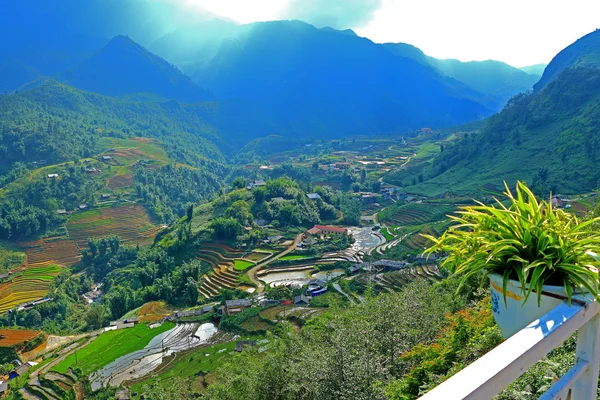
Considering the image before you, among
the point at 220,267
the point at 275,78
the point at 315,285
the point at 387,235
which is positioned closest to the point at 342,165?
the point at 387,235

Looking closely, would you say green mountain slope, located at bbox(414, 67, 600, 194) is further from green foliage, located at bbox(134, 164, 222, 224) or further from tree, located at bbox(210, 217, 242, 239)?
green foliage, located at bbox(134, 164, 222, 224)

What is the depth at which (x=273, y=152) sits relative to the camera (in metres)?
111

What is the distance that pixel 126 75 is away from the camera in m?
156

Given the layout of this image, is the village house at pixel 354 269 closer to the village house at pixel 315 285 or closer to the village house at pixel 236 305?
the village house at pixel 315 285

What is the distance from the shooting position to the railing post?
159 centimetres

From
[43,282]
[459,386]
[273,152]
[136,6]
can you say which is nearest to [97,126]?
[273,152]

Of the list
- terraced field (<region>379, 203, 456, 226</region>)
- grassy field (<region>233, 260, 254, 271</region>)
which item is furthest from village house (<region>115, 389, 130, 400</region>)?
terraced field (<region>379, 203, 456, 226</region>)

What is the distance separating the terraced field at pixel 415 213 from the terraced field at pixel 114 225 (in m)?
29.9

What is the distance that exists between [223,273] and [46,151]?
52677mm

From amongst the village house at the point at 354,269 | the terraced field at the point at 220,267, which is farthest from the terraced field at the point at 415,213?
the terraced field at the point at 220,267

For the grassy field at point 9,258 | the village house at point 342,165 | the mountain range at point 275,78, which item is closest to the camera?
the grassy field at point 9,258

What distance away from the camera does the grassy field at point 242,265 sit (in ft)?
104

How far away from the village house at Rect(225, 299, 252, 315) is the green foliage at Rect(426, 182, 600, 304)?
912 inches

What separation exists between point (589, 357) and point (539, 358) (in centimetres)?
43
